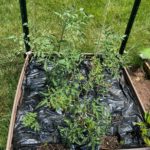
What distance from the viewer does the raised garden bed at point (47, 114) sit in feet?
7.71

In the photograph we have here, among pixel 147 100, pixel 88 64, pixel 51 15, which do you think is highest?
pixel 51 15

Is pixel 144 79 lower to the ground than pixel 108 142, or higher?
higher

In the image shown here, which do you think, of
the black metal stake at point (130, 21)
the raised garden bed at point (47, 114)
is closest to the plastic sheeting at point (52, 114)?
the raised garden bed at point (47, 114)

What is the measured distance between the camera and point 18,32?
3613 mm

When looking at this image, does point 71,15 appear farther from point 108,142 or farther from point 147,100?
point 147,100

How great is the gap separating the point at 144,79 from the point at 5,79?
138 cm

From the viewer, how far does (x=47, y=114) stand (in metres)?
2.50

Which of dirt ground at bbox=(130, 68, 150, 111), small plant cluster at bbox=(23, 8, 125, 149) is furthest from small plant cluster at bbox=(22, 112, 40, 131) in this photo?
dirt ground at bbox=(130, 68, 150, 111)

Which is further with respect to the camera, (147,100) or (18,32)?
(18,32)

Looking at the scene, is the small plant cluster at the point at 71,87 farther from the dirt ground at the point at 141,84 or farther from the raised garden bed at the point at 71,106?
the dirt ground at the point at 141,84

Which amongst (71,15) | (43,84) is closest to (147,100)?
(43,84)

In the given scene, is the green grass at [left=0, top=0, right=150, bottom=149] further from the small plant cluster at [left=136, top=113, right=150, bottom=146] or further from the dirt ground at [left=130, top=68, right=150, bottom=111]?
the small plant cluster at [left=136, top=113, right=150, bottom=146]

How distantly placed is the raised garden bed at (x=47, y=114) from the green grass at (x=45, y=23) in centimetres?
33

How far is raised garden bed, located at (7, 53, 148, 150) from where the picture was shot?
7.71ft
